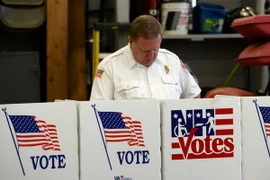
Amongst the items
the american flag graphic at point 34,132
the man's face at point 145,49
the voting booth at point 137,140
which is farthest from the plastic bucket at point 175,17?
the american flag graphic at point 34,132

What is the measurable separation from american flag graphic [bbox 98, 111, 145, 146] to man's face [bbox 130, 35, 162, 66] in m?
0.57

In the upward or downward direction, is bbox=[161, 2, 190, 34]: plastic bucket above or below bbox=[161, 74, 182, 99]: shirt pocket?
above

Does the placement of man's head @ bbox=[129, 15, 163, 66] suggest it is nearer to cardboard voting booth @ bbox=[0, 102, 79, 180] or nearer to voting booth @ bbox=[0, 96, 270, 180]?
voting booth @ bbox=[0, 96, 270, 180]

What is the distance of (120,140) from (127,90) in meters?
Result: 0.61

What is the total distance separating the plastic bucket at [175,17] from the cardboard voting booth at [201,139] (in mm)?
2231

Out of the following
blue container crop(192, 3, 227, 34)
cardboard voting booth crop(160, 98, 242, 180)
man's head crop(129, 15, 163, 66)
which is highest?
man's head crop(129, 15, 163, 66)

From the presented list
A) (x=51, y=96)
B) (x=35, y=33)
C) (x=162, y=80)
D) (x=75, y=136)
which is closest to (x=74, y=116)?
(x=75, y=136)

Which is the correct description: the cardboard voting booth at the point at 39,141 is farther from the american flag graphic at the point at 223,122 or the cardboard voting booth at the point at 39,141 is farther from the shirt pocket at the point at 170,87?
the shirt pocket at the point at 170,87

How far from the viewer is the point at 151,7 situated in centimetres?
454

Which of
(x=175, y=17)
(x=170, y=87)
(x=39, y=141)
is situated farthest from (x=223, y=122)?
(x=175, y=17)

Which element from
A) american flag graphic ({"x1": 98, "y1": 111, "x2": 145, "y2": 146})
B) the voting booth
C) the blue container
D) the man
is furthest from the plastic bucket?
american flag graphic ({"x1": 98, "y1": 111, "x2": 145, "y2": 146})

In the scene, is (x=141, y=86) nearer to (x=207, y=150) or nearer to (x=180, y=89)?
(x=180, y=89)

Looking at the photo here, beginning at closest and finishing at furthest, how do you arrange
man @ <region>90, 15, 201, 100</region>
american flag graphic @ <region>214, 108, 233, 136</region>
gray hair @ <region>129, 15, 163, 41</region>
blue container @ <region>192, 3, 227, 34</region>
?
american flag graphic @ <region>214, 108, 233, 136</region> → gray hair @ <region>129, 15, 163, 41</region> → man @ <region>90, 15, 201, 100</region> → blue container @ <region>192, 3, 227, 34</region>

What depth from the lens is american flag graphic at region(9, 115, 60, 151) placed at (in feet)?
7.59
